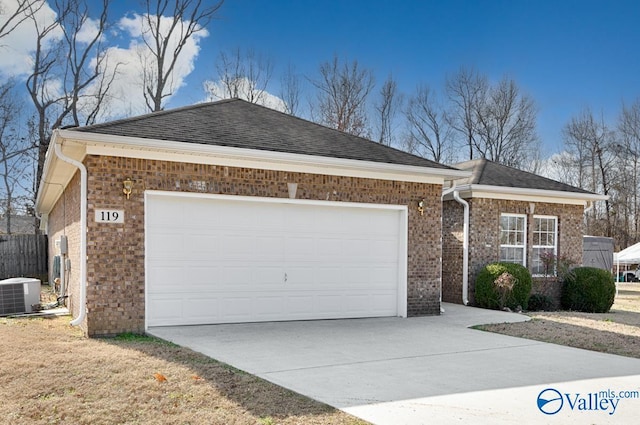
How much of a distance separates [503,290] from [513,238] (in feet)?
6.75

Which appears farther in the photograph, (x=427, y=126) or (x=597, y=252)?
(x=427, y=126)

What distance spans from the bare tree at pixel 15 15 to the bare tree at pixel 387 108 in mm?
17798

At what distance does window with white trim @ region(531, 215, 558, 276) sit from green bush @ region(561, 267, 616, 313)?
0.71 m

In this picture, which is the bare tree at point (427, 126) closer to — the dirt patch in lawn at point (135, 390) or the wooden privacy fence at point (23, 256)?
the wooden privacy fence at point (23, 256)

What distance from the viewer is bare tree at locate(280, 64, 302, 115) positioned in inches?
1166

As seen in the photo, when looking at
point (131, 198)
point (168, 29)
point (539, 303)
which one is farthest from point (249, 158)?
point (168, 29)

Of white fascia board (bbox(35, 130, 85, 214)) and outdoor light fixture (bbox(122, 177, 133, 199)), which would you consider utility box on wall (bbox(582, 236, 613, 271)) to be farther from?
outdoor light fixture (bbox(122, 177, 133, 199))

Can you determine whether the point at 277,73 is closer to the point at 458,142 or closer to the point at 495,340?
the point at 458,142

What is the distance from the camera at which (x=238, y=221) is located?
394 inches

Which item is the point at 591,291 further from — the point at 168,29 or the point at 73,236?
the point at 168,29

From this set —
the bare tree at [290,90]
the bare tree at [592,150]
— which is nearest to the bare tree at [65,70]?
the bare tree at [290,90]

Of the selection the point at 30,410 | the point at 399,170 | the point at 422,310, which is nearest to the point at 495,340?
the point at 422,310

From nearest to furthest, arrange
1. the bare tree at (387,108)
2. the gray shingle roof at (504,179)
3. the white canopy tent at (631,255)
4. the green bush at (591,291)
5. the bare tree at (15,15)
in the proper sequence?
the green bush at (591,291), the gray shingle roof at (504,179), the white canopy tent at (631,255), the bare tree at (15,15), the bare tree at (387,108)

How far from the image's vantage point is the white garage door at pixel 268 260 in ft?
30.8
